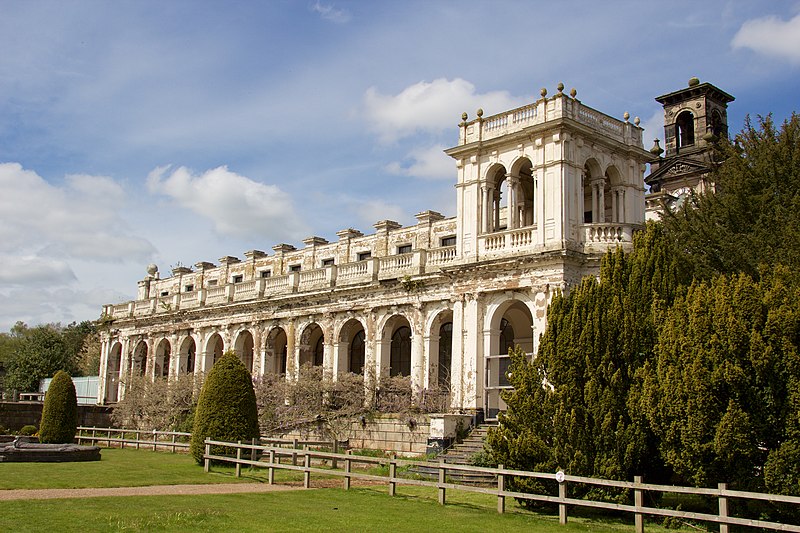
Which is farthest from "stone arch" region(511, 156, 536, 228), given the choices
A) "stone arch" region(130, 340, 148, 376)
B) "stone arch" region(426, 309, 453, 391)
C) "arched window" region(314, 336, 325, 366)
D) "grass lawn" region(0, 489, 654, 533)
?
"stone arch" region(130, 340, 148, 376)

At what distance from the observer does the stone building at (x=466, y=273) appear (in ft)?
82.0

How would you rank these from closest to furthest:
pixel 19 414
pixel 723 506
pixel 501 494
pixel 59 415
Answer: pixel 723 506, pixel 501 494, pixel 59 415, pixel 19 414

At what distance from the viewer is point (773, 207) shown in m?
20.4

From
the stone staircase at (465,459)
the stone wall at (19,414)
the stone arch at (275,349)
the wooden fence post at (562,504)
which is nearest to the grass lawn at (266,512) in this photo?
the wooden fence post at (562,504)

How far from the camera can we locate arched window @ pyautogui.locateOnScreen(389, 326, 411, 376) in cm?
3525

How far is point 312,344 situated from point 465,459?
59.0ft

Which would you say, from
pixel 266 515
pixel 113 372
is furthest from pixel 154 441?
pixel 113 372

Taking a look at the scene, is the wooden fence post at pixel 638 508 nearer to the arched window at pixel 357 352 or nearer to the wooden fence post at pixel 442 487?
the wooden fence post at pixel 442 487

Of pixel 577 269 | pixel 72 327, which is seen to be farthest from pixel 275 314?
pixel 72 327

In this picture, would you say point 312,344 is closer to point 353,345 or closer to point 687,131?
point 353,345

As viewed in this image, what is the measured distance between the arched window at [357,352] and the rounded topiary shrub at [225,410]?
14.1m

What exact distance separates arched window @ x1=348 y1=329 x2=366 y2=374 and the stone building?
0.07m

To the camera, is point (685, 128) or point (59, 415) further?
point (685, 128)

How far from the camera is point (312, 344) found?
3875 cm
